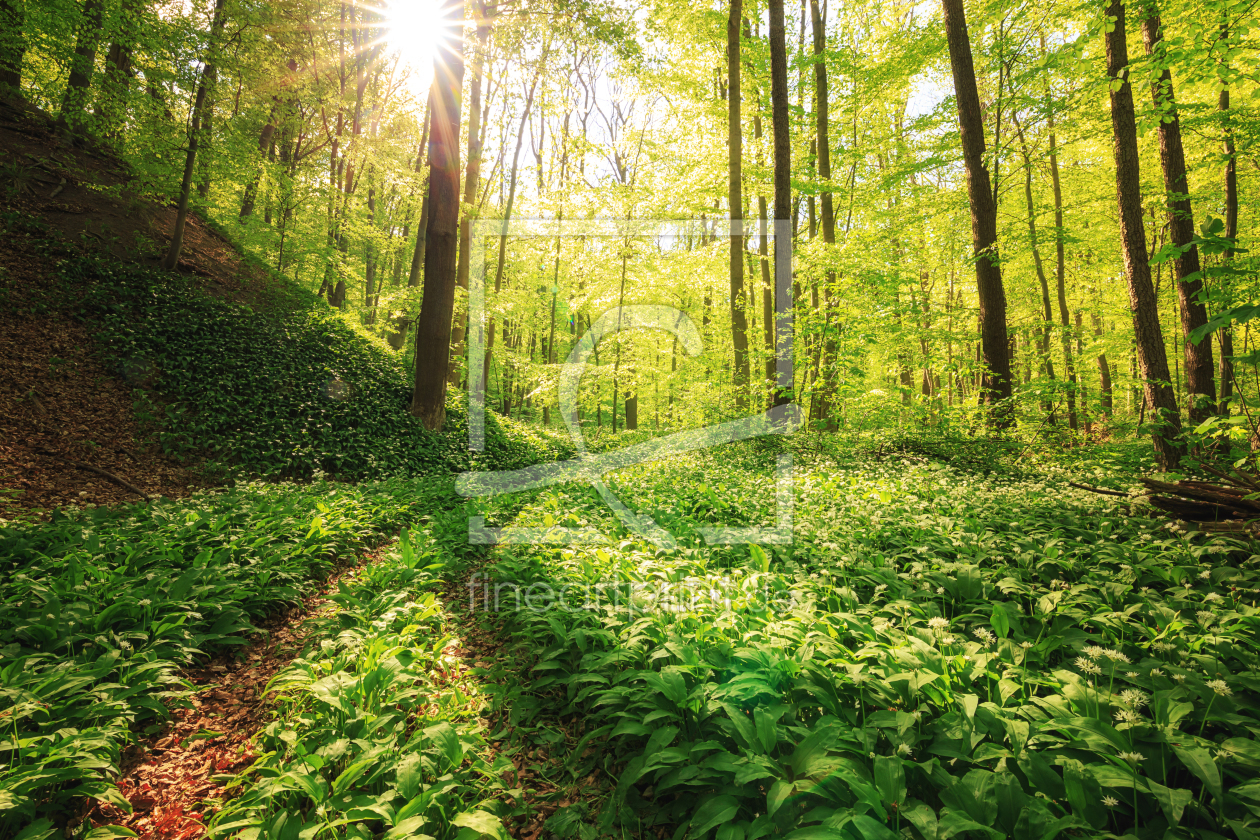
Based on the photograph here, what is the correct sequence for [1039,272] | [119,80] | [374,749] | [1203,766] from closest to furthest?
[1203,766], [374,749], [119,80], [1039,272]

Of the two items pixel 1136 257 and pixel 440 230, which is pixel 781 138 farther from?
pixel 440 230

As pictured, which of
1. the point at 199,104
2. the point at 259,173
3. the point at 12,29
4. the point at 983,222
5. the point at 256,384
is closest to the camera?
the point at 983,222

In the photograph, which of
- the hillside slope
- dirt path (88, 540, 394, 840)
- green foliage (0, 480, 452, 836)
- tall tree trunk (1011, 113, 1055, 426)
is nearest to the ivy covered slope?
the hillside slope

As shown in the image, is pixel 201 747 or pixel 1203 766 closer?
pixel 1203 766

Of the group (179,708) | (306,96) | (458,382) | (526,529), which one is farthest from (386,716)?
(306,96)

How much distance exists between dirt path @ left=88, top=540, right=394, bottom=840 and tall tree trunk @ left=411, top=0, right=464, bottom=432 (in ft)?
28.7

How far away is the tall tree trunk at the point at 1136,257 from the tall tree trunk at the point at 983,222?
150 centimetres

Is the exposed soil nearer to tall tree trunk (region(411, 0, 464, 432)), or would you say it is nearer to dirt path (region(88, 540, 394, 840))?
dirt path (region(88, 540, 394, 840))

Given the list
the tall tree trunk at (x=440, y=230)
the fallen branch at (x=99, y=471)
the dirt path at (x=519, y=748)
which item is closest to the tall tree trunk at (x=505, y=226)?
the tall tree trunk at (x=440, y=230)

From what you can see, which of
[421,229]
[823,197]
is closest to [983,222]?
[823,197]

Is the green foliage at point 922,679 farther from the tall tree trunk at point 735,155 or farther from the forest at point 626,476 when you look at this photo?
the tall tree trunk at point 735,155

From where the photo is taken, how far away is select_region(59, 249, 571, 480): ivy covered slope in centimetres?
859

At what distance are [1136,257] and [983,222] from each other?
6.66 feet

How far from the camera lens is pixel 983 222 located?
324 inches
